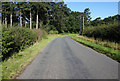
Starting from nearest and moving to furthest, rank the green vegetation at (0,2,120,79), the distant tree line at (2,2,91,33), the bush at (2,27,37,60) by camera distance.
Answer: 1. the bush at (2,27,37,60)
2. the green vegetation at (0,2,120,79)
3. the distant tree line at (2,2,91,33)

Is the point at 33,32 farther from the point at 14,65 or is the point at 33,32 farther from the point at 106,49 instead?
the point at 106,49

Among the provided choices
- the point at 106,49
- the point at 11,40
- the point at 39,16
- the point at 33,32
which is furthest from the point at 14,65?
the point at 39,16

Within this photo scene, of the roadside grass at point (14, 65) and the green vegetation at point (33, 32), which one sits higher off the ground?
the green vegetation at point (33, 32)

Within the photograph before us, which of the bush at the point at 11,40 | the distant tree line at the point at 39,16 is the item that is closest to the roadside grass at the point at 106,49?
the bush at the point at 11,40

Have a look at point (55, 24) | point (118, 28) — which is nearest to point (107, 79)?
point (118, 28)

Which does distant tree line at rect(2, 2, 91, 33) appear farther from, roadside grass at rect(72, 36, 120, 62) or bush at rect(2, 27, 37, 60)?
roadside grass at rect(72, 36, 120, 62)

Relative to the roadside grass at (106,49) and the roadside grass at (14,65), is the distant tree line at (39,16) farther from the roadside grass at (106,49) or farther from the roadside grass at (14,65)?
the roadside grass at (106,49)

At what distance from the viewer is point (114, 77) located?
3844 mm

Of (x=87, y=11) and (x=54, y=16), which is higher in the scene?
(x=87, y=11)

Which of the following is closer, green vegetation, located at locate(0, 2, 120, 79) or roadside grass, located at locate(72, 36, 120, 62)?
green vegetation, located at locate(0, 2, 120, 79)

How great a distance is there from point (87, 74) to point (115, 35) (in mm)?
10379

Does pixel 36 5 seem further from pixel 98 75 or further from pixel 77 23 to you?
pixel 77 23

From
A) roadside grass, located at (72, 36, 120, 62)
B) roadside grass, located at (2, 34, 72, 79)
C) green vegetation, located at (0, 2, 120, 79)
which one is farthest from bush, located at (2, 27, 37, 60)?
roadside grass, located at (72, 36, 120, 62)

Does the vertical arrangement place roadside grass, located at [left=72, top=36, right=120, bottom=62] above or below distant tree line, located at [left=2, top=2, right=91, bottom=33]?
below
